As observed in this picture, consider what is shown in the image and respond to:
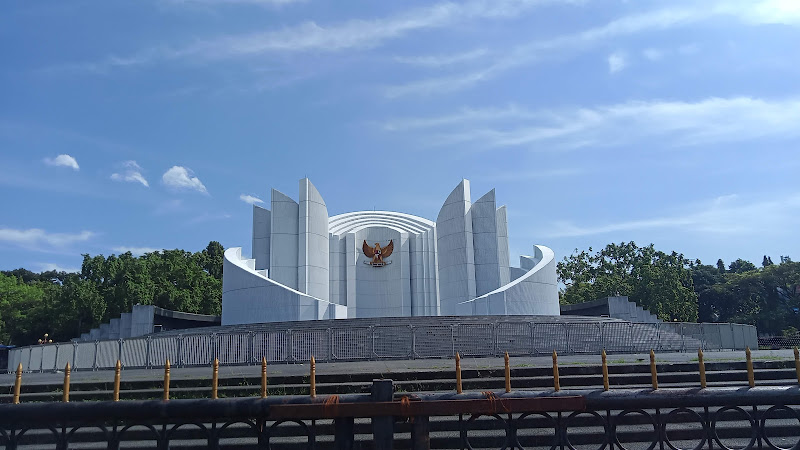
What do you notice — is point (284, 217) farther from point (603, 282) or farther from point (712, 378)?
point (603, 282)

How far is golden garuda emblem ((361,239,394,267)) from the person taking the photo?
40.5m

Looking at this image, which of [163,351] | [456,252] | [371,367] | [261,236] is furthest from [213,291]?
[371,367]

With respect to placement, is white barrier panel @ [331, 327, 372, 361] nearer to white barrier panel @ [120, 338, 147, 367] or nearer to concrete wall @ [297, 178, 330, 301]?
white barrier panel @ [120, 338, 147, 367]

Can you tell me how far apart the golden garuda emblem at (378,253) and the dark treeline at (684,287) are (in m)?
24.0

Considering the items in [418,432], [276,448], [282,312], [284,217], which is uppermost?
[284,217]

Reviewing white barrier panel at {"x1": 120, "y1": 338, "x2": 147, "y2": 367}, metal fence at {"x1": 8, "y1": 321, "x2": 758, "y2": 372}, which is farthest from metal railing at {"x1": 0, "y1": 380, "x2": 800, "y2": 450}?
white barrier panel at {"x1": 120, "y1": 338, "x2": 147, "y2": 367}

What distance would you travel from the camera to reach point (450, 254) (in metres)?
37.8

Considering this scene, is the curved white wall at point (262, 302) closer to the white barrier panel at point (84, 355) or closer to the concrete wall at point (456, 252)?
the concrete wall at point (456, 252)

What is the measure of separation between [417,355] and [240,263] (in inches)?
736

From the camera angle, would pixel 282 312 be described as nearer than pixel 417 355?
No

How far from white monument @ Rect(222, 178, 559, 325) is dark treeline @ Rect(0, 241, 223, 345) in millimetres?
12822

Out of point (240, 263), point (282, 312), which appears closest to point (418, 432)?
point (282, 312)

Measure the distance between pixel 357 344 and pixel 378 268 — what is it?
21.8m

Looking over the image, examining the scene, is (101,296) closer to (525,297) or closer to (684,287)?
(525,297)
